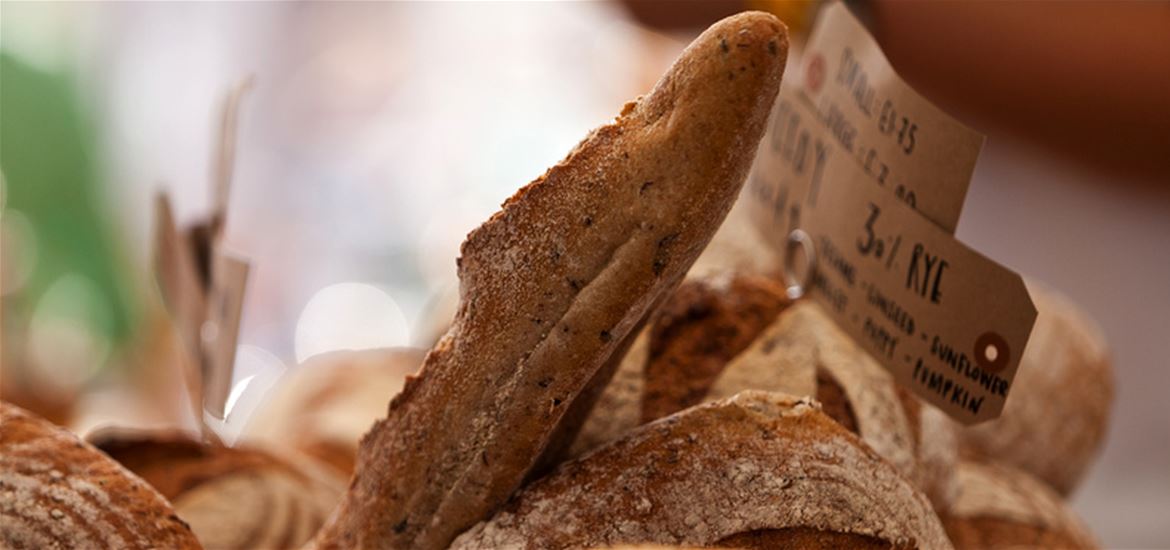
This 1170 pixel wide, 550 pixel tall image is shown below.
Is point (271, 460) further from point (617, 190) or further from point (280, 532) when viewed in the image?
point (617, 190)

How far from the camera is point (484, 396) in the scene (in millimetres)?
791

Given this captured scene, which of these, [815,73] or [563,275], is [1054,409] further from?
[563,275]

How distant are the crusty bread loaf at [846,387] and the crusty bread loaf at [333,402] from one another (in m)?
0.69

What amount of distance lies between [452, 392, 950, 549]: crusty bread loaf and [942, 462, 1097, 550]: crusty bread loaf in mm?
467

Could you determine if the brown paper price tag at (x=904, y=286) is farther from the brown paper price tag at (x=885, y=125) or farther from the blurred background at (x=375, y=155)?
the blurred background at (x=375, y=155)

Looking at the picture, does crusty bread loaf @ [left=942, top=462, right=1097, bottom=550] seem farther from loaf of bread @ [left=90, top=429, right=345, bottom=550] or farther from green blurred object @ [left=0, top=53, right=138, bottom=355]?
green blurred object @ [left=0, top=53, right=138, bottom=355]

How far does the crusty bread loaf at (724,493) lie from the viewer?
0.79m

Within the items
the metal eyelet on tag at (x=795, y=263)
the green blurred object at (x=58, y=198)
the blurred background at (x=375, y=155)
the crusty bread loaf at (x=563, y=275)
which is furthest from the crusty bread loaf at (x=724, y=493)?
the green blurred object at (x=58, y=198)

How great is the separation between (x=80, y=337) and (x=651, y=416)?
3302 millimetres

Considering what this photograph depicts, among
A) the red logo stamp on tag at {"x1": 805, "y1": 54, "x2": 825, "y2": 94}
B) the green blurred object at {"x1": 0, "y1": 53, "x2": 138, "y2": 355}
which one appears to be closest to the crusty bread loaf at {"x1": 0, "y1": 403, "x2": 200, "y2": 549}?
the red logo stamp on tag at {"x1": 805, "y1": 54, "x2": 825, "y2": 94}

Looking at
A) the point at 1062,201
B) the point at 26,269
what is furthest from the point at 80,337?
the point at 1062,201

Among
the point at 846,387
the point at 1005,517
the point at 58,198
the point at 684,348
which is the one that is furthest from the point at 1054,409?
the point at 58,198

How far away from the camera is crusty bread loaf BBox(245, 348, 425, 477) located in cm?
167

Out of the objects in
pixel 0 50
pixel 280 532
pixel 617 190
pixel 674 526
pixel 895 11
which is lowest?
pixel 280 532
